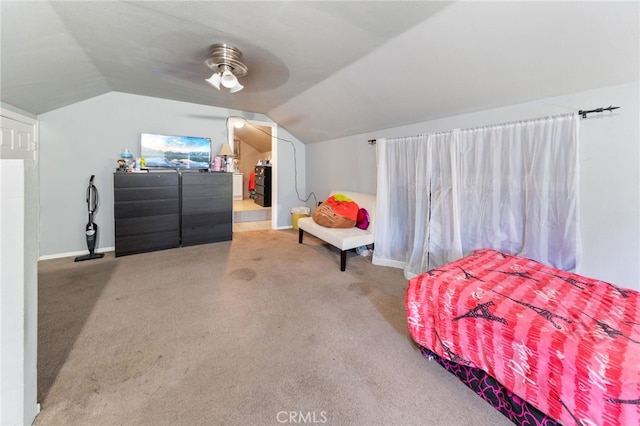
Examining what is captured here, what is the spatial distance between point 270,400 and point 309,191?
420cm

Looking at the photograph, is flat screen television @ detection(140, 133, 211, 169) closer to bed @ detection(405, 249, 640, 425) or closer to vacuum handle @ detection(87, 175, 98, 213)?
vacuum handle @ detection(87, 175, 98, 213)

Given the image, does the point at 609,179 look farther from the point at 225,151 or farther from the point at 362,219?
the point at 225,151

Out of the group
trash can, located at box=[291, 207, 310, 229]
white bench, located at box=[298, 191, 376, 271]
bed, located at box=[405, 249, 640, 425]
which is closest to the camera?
bed, located at box=[405, 249, 640, 425]

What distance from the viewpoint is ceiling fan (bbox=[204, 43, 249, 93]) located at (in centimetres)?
211

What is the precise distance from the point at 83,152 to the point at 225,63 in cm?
270

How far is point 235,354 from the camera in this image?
1562mm

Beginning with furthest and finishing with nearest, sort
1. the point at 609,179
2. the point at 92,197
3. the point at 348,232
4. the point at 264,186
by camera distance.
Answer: the point at 264,186, the point at 92,197, the point at 348,232, the point at 609,179

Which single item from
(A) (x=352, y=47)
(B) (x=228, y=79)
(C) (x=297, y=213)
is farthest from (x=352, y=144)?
(B) (x=228, y=79)

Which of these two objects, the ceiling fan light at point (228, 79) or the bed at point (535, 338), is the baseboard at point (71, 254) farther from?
the bed at point (535, 338)

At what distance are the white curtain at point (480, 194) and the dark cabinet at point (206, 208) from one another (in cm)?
247

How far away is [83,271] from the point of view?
279 centimetres

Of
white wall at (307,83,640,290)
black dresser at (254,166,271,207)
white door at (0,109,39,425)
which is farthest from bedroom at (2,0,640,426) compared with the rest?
white door at (0,109,39,425)

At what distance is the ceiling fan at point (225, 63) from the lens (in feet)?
6.91

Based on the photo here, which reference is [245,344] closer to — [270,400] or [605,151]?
[270,400]
